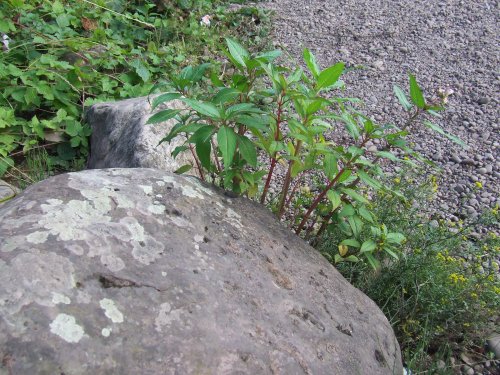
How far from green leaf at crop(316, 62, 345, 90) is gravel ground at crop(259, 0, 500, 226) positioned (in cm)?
172

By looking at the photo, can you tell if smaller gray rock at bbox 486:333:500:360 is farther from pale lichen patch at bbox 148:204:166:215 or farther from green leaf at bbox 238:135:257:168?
pale lichen patch at bbox 148:204:166:215

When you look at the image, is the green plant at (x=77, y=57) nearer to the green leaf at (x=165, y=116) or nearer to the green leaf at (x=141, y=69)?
the green leaf at (x=141, y=69)

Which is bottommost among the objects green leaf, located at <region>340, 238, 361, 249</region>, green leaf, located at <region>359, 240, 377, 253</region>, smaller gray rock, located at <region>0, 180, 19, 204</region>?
smaller gray rock, located at <region>0, 180, 19, 204</region>

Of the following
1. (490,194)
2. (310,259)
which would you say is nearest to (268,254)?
(310,259)

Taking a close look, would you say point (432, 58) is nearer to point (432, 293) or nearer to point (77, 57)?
point (432, 293)

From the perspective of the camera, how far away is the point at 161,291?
56.8 inches

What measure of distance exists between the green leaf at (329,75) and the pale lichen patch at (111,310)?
3.70 ft

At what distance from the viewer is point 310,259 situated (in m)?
2.11

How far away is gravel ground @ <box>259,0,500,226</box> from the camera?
11.9ft

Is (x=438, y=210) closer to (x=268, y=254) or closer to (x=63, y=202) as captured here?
(x=268, y=254)

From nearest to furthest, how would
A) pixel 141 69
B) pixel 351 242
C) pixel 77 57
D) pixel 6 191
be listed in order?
pixel 351 242
pixel 6 191
pixel 141 69
pixel 77 57

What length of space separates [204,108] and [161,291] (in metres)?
0.68

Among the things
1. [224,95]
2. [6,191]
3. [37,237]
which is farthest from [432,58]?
[37,237]

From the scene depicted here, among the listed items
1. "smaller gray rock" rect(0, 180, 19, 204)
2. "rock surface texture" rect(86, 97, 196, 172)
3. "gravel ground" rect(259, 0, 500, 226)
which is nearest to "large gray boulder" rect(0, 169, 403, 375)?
"rock surface texture" rect(86, 97, 196, 172)
